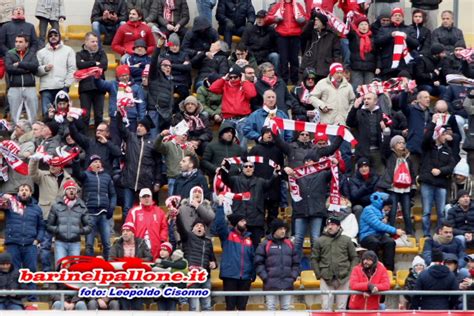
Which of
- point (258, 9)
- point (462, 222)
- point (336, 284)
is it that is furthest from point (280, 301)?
point (258, 9)

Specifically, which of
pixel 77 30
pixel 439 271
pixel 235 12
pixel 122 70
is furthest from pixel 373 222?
pixel 77 30

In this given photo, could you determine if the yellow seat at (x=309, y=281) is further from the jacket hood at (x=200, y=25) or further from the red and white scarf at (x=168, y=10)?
the red and white scarf at (x=168, y=10)

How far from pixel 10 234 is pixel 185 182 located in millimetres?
2767

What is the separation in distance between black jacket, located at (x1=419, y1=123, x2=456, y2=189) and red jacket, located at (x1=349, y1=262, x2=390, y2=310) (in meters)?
3.84

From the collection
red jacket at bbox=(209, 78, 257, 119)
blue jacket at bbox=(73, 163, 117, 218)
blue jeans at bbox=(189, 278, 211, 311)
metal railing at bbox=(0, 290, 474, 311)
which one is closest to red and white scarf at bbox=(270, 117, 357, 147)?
red jacket at bbox=(209, 78, 257, 119)

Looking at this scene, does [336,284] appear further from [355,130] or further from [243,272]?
[355,130]

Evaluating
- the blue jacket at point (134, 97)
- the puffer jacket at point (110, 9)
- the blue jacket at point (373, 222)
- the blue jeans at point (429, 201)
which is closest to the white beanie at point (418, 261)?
the blue jacket at point (373, 222)

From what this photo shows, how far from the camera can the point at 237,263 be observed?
34281mm

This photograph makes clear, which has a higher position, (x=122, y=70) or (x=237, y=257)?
(x=122, y=70)

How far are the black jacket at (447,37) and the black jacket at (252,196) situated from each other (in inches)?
194

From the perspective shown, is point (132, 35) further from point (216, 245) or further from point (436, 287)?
point (436, 287)

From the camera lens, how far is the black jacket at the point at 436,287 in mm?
32906

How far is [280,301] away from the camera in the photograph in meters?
33.7

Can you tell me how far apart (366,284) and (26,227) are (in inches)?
211
